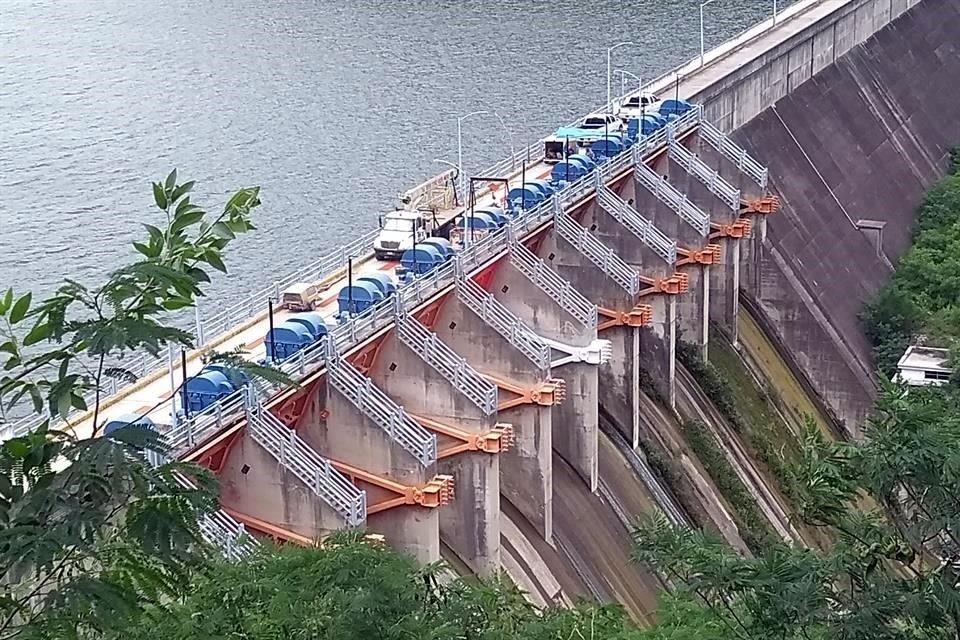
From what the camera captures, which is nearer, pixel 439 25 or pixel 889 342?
pixel 889 342

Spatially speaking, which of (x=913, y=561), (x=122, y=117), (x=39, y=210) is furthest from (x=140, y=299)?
(x=122, y=117)

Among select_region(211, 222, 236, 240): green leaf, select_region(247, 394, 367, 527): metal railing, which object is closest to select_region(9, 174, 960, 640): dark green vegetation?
select_region(211, 222, 236, 240): green leaf

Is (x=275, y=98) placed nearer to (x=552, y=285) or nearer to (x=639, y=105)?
(x=639, y=105)

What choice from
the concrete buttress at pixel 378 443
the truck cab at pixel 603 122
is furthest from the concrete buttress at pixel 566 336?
the truck cab at pixel 603 122

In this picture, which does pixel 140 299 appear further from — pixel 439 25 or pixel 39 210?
pixel 439 25

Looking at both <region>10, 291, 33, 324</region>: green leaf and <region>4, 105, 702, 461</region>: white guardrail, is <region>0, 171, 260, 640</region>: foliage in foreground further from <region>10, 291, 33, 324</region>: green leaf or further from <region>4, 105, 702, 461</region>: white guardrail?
<region>4, 105, 702, 461</region>: white guardrail

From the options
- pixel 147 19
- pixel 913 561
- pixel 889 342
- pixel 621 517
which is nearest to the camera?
pixel 913 561

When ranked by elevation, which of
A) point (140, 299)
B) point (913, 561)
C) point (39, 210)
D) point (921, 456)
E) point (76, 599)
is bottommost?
point (39, 210)
